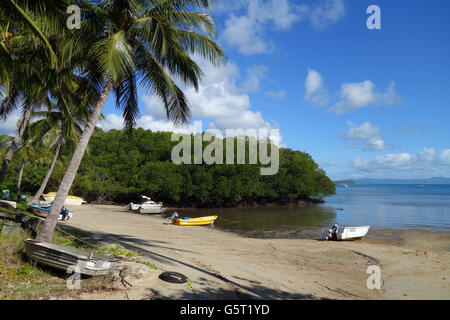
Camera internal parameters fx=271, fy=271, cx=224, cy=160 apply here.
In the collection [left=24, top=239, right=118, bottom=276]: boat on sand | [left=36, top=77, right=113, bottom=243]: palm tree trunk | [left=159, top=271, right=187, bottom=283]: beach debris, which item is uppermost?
[left=36, top=77, right=113, bottom=243]: palm tree trunk

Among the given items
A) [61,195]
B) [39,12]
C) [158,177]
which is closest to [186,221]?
[61,195]

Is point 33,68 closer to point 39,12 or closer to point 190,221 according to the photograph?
point 39,12

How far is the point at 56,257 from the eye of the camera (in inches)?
245

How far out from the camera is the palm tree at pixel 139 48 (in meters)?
7.79

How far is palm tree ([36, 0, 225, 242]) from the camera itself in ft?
25.6

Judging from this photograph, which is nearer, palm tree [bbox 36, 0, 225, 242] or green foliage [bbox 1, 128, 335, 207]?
palm tree [bbox 36, 0, 225, 242]

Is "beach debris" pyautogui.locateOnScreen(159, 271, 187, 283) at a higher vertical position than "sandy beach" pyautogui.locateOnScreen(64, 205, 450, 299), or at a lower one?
higher

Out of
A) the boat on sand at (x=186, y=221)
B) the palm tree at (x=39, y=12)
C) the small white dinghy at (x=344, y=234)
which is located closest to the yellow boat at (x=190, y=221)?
the boat on sand at (x=186, y=221)

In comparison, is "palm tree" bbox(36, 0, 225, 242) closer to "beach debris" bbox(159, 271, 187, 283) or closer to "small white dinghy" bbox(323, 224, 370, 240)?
"beach debris" bbox(159, 271, 187, 283)

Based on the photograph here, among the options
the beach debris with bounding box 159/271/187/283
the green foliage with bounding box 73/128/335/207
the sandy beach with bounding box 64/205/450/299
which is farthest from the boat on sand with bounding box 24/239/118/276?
the green foliage with bounding box 73/128/335/207
